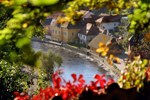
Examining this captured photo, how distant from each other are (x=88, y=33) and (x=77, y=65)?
6.90m

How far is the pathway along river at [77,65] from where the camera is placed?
90.2 ft

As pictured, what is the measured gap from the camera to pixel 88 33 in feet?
122

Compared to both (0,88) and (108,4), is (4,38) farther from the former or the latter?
(0,88)

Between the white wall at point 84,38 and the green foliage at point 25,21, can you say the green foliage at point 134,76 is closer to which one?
the green foliage at point 25,21

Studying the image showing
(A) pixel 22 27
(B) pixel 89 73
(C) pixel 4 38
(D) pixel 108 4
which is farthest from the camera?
(B) pixel 89 73

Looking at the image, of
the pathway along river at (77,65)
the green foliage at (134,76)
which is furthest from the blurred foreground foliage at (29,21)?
the pathway along river at (77,65)

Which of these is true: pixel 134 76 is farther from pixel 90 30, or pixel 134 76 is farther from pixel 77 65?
pixel 90 30

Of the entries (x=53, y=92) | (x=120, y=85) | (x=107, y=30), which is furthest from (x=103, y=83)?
(x=107, y=30)

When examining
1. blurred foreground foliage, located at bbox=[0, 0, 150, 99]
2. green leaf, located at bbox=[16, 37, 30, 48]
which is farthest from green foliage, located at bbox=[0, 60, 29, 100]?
green leaf, located at bbox=[16, 37, 30, 48]

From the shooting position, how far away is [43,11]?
5.17 feet

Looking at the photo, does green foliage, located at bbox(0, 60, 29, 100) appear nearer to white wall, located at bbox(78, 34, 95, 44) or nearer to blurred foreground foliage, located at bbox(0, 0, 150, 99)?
blurred foreground foliage, located at bbox(0, 0, 150, 99)

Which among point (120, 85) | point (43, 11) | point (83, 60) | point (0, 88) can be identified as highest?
point (43, 11)

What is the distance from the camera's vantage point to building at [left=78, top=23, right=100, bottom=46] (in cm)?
3709

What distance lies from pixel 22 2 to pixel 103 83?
1.23m
